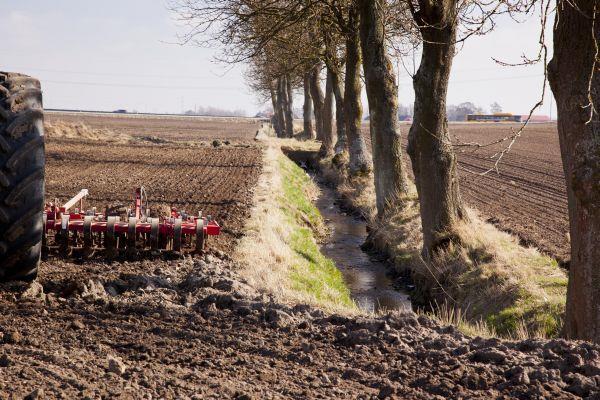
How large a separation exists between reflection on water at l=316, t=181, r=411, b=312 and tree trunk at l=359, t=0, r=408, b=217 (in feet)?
3.62

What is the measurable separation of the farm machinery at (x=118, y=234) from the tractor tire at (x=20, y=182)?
6.91 ft

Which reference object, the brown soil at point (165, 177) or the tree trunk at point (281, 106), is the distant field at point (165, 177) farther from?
the tree trunk at point (281, 106)

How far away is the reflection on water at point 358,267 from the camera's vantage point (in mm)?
11273

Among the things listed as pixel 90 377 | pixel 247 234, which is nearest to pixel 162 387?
pixel 90 377

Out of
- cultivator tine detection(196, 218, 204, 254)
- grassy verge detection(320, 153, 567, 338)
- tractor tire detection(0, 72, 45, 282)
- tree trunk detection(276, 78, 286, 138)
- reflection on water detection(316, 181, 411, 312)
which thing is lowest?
reflection on water detection(316, 181, 411, 312)

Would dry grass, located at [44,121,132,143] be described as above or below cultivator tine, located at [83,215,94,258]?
above

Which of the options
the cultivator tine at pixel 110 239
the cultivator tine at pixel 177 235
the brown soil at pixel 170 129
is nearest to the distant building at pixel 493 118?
the brown soil at pixel 170 129

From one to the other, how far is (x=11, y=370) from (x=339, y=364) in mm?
2048

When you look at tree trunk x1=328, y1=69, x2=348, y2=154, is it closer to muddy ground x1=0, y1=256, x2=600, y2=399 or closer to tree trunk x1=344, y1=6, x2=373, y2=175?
tree trunk x1=344, y1=6, x2=373, y2=175

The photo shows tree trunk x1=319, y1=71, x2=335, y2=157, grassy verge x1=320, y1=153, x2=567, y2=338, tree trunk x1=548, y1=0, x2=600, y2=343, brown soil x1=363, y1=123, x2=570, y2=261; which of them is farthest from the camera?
tree trunk x1=319, y1=71, x2=335, y2=157

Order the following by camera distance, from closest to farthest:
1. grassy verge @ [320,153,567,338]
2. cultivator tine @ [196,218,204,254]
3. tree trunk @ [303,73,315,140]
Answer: grassy verge @ [320,153,567,338] → cultivator tine @ [196,218,204,254] → tree trunk @ [303,73,315,140]

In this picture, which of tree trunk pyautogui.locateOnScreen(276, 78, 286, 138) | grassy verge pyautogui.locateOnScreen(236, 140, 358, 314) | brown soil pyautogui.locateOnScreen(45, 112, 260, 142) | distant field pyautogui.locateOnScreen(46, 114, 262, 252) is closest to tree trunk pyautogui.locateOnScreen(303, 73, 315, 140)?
brown soil pyautogui.locateOnScreen(45, 112, 260, 142)

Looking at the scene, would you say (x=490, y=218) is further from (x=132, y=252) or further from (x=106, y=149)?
(x=106, y=149)

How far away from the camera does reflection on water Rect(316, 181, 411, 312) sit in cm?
1127
